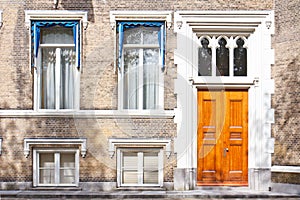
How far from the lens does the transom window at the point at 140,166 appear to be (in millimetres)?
13508

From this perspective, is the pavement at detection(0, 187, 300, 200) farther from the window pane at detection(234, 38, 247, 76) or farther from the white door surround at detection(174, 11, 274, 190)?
the window pane at detection(234, 38, 247, 76)

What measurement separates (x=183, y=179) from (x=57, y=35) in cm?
510

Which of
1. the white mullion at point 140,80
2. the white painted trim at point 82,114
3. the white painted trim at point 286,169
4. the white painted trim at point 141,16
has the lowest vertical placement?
the white painted trim at point 286,169

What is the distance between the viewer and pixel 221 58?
13719 mm

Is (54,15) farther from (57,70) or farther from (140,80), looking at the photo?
(140,80)

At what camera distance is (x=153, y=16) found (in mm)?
13344

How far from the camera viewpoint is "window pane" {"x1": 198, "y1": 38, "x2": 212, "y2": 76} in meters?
13.7

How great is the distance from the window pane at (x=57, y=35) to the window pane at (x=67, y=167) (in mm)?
3034

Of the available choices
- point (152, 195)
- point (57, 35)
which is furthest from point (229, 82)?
point (57, 35)

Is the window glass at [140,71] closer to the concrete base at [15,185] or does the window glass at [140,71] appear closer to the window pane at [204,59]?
the window pane at [204,59]

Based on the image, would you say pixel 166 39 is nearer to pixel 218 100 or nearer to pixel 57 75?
pixel 218 100

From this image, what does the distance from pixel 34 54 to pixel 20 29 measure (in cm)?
76

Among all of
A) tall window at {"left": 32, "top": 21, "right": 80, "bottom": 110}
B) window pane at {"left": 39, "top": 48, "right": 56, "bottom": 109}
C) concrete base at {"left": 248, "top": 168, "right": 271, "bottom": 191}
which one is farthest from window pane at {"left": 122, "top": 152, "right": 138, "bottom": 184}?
concrete base at {"left": 248, "top": 168, "right": 271, "bottom": 191}

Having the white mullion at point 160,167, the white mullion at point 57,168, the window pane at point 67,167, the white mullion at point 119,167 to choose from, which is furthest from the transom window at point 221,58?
the white mullion at point 57,168
